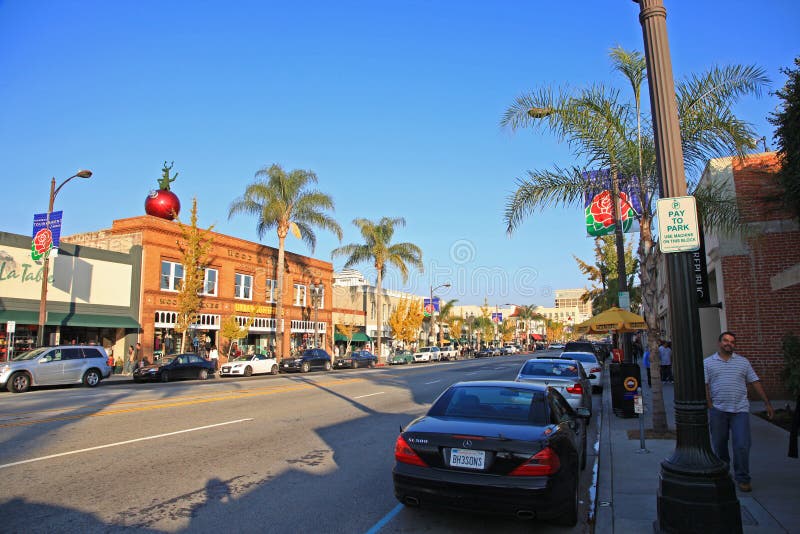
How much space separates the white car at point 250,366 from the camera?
3025cm

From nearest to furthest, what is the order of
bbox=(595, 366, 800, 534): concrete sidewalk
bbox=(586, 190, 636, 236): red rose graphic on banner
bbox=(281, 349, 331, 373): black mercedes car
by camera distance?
bbox=(595, 366, 800, 534): concrete sidewalk → bbox=(586, 190, 636, 236): red rose graphic on banner → bbox=(281, 349, 331, 373): black mercedes car

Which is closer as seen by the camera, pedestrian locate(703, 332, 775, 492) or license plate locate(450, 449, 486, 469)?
license plate locate(450, 449, 486, 469)

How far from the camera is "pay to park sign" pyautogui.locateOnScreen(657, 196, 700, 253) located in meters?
5.70

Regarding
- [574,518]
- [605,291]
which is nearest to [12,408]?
[574,518]

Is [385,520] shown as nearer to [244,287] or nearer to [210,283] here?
[210,283]

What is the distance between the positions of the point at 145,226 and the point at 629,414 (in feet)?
94.6

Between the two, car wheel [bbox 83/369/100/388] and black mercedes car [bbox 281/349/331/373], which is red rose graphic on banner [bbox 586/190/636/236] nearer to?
car wheel [bbox 83/369/100/388]

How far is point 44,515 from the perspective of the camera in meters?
5.65

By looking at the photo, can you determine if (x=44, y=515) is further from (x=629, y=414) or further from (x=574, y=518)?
(x=629, y=414)

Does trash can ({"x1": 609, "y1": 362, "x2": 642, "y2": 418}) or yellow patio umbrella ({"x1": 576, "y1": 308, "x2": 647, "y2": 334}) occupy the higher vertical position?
yellow patio umbrella ({"x1": 576, "y1": 308, "x2": 647, "y2": 334})

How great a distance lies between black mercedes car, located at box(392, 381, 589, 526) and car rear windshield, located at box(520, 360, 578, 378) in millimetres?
7057

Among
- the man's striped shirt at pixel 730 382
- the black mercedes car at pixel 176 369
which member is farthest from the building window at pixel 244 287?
the man's striped shirt at pixel 730 382

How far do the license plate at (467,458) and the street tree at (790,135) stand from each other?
965cm

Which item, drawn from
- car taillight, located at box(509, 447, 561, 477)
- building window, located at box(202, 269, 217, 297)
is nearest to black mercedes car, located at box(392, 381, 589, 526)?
car taillight, located at box(509, 447, 561, 477)
